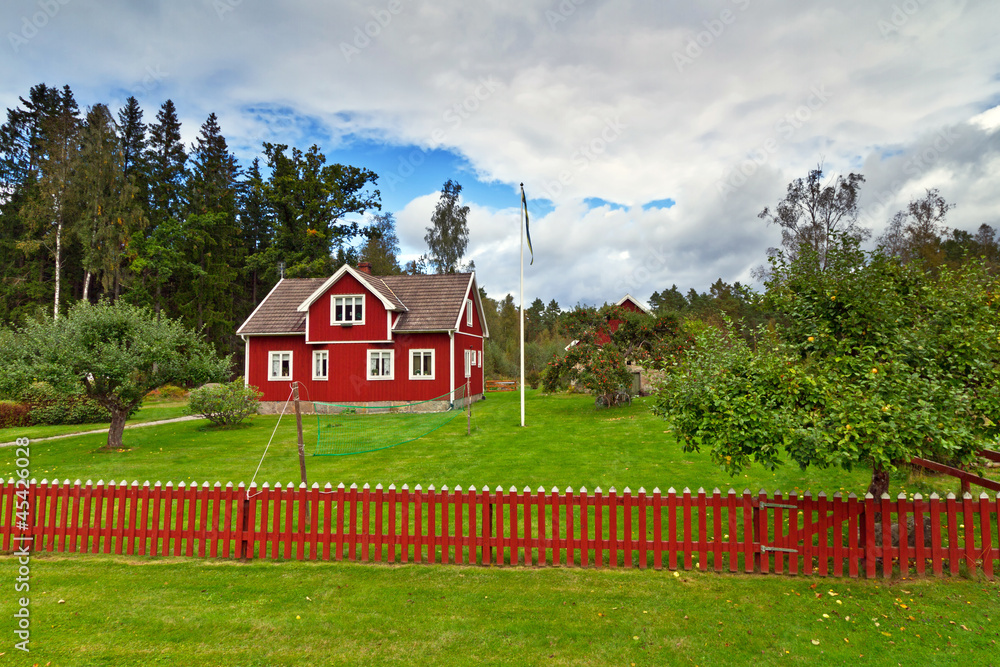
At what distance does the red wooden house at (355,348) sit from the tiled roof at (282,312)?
3.1 inches

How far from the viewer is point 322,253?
4300 centimetres

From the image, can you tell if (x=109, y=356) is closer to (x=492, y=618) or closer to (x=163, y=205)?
(x=492, y=618)

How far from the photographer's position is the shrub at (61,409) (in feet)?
78.8

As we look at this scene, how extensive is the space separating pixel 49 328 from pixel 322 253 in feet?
93.0

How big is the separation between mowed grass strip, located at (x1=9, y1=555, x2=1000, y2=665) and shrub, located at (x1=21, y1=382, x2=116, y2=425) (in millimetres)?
21729

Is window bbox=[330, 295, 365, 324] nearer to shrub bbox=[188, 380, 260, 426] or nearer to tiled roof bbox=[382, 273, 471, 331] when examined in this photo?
tiled roof bbox=[382, 273, 471, 331]

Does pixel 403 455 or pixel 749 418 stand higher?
pixel 749 418

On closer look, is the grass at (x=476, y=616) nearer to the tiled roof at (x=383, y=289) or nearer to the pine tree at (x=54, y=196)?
the tiled roof at (x=383, y=289)

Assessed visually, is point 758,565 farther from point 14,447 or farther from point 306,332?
point 306,332

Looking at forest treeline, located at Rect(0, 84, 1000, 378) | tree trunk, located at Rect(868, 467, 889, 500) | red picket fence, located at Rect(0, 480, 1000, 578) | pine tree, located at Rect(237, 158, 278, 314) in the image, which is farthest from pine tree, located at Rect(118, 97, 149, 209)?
tree trunk, located at Rect(868, 467, 889, 500)

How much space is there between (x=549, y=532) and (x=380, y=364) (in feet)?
68.4

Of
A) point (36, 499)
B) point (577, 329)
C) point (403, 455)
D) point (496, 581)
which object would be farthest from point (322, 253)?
point (496, 581)

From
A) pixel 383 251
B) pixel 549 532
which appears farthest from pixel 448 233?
pixel 549 532

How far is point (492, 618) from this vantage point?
19.2 ft
